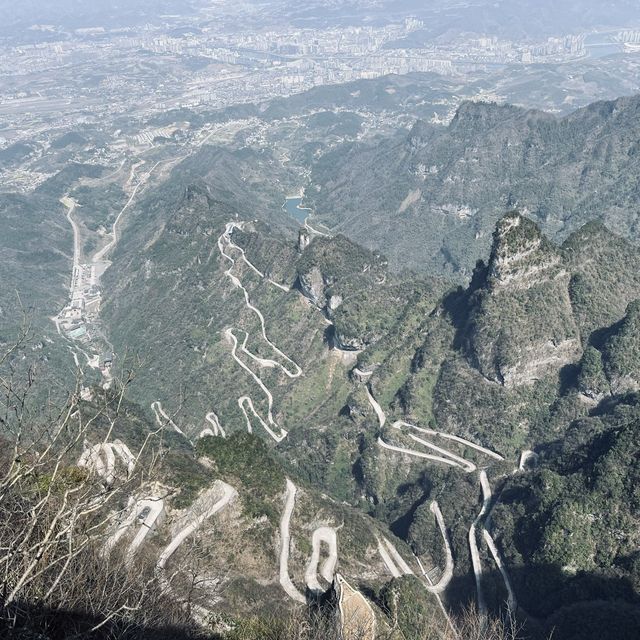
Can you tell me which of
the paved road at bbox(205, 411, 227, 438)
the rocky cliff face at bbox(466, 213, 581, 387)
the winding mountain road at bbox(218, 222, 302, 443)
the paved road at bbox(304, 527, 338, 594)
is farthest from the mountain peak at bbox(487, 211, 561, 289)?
the paved road at bbox(205, 411, 227, 438)

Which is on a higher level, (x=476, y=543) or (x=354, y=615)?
(x=354, y=615)

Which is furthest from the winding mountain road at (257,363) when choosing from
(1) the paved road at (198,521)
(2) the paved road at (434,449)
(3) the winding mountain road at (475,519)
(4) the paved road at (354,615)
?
(4) the paved road at (354,615)

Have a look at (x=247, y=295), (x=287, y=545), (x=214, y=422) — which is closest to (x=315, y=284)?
(x=247, y=295)

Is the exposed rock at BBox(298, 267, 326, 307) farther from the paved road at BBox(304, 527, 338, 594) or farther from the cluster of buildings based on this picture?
the paved road at BBox(304, 527, 338, 594)

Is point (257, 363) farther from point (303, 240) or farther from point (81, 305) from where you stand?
point (81, 305)

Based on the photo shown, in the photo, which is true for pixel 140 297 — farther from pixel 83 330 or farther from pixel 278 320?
pixel 278 320

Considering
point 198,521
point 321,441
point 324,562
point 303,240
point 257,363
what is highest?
point 198,521

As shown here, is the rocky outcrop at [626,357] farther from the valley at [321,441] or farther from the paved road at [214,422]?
the paved road at [214,422]

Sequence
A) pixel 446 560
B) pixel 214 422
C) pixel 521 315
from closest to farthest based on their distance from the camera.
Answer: pixel 446 560 → pixel 521 315 → pixel 214 422
